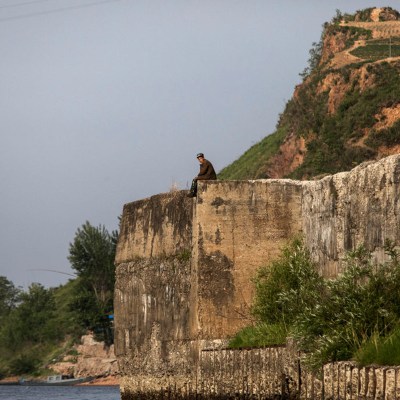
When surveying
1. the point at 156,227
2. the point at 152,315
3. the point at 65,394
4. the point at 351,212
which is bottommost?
the point at 152,315

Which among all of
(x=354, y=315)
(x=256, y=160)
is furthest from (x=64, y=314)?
(x=354, y=315)

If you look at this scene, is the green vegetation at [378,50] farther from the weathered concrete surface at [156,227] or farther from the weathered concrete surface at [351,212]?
the weathered concrete surface at [351,212]

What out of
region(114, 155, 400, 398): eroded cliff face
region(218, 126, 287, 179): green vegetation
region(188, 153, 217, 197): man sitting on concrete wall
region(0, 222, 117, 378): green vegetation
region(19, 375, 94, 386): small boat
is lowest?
region(114, 155, 400, 398): eroded cliff face

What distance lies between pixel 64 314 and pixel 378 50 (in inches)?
1220

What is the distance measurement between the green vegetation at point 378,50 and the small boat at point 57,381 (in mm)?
22929

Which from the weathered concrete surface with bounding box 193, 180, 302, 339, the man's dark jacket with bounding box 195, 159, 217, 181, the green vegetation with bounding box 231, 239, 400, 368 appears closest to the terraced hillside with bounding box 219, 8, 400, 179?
the man's dark jacket with bounding box 195, 159, 217, 181

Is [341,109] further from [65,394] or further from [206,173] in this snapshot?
[206,173]

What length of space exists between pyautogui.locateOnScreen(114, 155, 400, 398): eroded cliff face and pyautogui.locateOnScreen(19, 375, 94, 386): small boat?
4999 centimetres

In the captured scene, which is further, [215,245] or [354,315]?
[215,245]

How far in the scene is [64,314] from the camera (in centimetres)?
8369

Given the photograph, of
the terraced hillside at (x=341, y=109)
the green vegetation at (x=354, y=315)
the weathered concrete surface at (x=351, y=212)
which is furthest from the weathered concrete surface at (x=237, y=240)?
the terraced hillside at (x=341, y=109)

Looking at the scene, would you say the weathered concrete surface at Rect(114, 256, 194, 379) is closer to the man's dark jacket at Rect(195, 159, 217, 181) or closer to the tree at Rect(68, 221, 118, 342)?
the man's dark jacket at Rect(195, 159, 217, 181)

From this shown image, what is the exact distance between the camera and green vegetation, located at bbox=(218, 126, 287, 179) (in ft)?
198

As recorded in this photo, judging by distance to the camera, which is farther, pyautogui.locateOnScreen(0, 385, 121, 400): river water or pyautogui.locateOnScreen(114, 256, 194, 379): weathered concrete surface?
pyautogui.locateOnScreen(0, 385, 121, 400): river water
